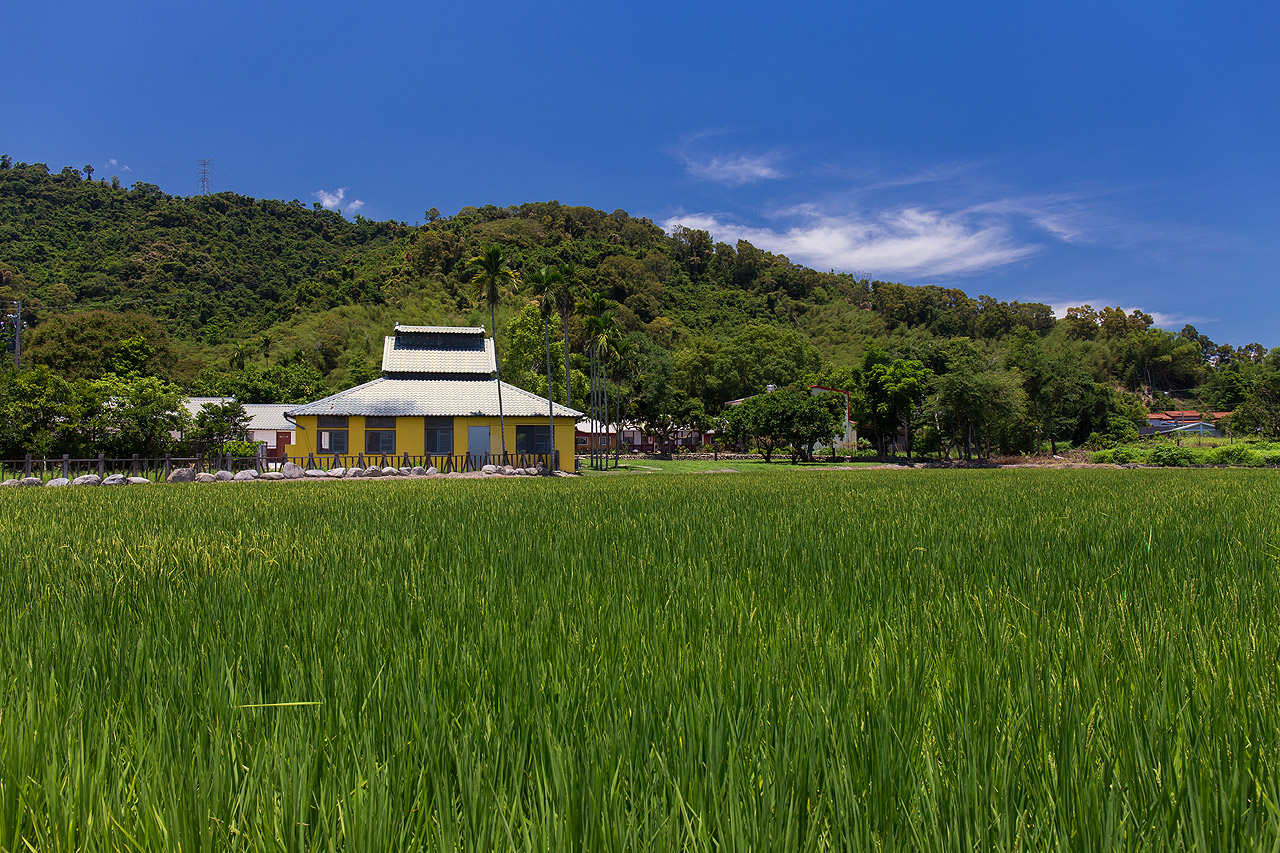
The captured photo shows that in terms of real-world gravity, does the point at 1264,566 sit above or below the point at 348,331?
below

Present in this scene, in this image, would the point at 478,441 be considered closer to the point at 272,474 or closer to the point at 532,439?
the point at 532,439

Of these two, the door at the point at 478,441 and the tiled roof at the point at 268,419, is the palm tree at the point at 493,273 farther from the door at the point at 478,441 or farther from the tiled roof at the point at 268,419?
the tiled roof at the point at 268,419

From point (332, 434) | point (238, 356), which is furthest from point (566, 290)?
point (238, 356)

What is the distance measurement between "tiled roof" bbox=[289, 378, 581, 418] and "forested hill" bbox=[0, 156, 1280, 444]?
21.5ft

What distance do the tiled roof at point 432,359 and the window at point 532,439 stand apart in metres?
5.73

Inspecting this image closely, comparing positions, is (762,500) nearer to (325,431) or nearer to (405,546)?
(405,546)

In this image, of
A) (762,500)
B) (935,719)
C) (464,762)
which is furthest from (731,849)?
(762,500)

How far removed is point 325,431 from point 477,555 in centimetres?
2636

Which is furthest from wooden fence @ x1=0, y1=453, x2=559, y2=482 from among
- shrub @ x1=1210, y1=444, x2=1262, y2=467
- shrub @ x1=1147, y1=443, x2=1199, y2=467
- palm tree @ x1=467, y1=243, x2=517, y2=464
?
shrub @ x1=1210, y1=444, x2=1262, y2=467

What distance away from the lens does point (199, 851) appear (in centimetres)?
105

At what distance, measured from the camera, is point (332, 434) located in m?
27.1

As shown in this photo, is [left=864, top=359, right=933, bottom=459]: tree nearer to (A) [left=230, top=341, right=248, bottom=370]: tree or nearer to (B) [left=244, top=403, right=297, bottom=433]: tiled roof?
(B) [left=244, top=403, right=297, bottom=433]: tiled roof

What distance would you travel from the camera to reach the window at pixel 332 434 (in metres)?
27.0

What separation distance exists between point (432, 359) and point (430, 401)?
14.6ft
